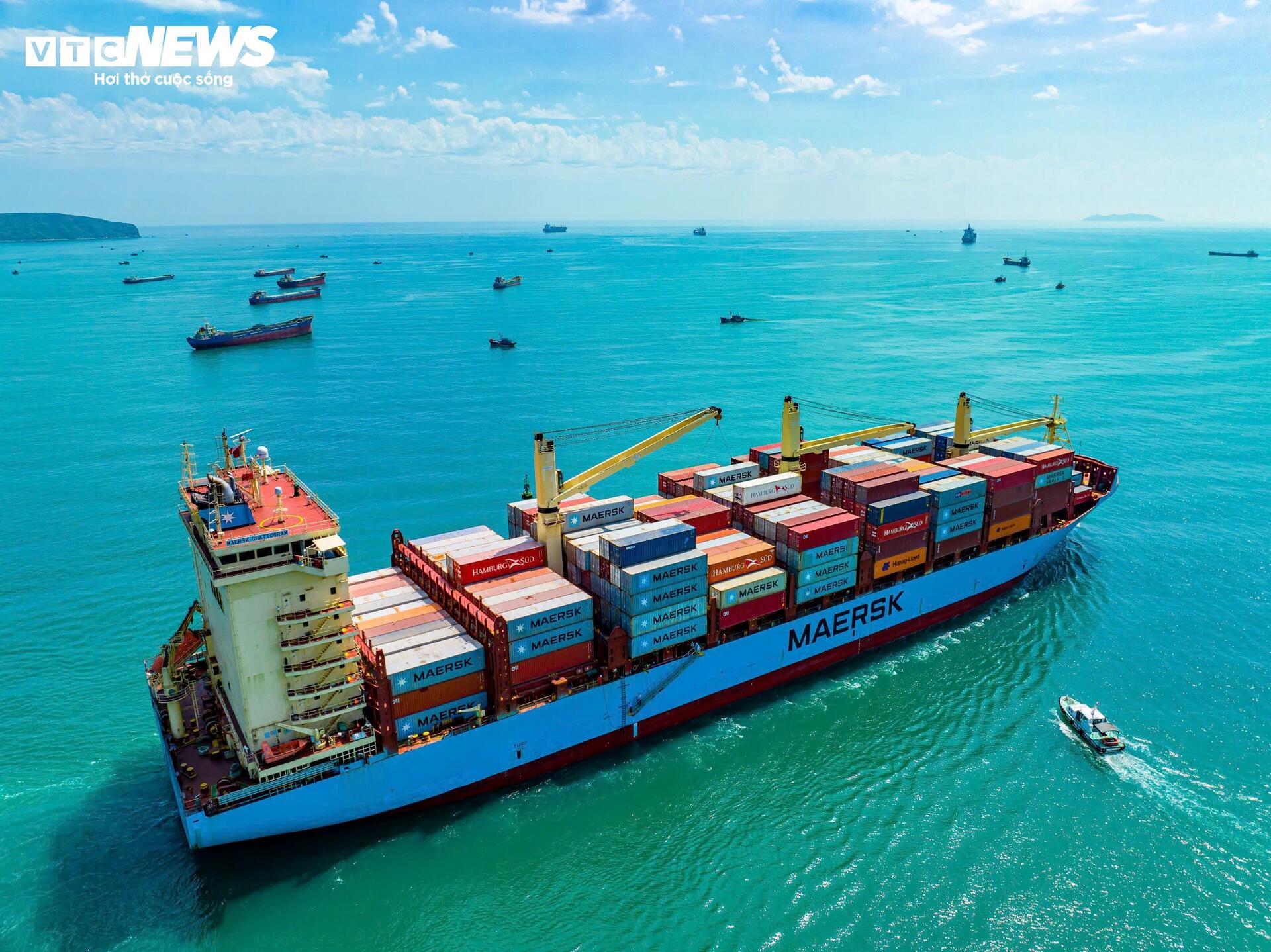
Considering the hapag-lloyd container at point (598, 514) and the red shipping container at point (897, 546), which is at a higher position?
the hapag-lloyd container at point (598, 514)

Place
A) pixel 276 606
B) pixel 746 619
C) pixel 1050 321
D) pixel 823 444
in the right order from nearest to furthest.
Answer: pixel 276 606, pixel 746 619, pixel 823 444, pixel 1050 321

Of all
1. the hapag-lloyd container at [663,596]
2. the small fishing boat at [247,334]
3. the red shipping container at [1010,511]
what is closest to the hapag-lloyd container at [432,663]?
the hapag-lloyd container at [663,596]

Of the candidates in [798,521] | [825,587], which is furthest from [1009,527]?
[798,521]

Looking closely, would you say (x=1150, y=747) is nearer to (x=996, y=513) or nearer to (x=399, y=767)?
(x=996, y=513)

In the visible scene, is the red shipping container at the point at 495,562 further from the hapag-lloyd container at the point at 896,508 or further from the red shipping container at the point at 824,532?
the hapag-lloyd container at the point at 896,508

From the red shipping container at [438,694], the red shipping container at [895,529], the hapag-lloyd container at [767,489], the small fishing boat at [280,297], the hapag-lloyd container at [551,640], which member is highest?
the small fishing boat at [280,297]

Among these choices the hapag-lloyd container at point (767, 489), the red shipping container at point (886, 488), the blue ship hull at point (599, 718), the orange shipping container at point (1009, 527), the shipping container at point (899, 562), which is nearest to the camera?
the blue ship hull at point (599, 718)

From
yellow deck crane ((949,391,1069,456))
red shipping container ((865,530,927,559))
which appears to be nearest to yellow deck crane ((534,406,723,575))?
red shipping container ((865,530,927,559))

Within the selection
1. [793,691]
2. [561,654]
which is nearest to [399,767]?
[561,654]
